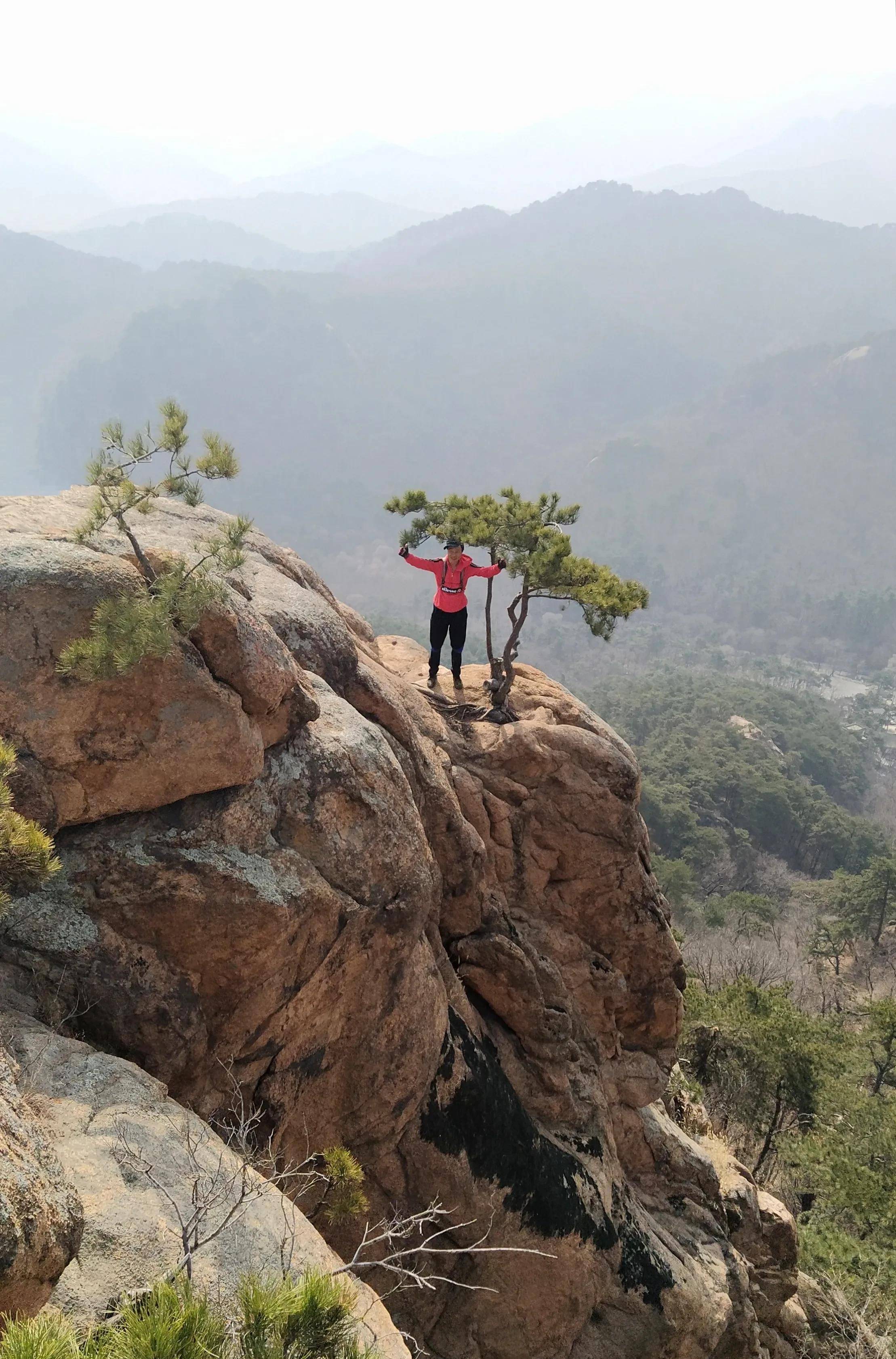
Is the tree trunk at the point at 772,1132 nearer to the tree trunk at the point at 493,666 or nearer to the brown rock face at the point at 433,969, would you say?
the brown rock face at the point at 433,969

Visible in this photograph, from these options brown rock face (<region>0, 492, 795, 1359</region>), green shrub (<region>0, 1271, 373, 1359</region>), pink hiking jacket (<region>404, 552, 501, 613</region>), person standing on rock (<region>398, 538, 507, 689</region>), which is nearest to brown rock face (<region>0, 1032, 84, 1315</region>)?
green shrub (<region>0, 1271, 373, 1359</region>)

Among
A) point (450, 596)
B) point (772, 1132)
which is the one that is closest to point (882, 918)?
point (772, 1132)

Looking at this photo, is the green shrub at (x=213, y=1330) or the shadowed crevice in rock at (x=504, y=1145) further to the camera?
the shadowed crevice in rock at (x=504, y=1145)

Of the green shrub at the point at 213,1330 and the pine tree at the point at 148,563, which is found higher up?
the pine tree at the point at 148,563

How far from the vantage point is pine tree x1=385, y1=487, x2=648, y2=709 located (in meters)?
11.5

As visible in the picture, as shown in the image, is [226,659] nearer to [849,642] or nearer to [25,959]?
[25,959]

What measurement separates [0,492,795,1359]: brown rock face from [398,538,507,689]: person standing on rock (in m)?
0.64

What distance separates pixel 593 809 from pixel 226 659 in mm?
6031

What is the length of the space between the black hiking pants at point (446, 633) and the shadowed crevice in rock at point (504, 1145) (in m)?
5.08

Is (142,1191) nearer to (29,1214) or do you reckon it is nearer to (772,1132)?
(29,1214)

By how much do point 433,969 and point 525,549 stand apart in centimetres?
619

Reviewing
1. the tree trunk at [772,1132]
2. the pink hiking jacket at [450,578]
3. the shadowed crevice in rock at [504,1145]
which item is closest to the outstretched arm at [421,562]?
the pink hiking jacket at [450,578]

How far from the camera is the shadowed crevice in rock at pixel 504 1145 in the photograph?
7938mm

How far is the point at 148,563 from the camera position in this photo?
20.5 feet
